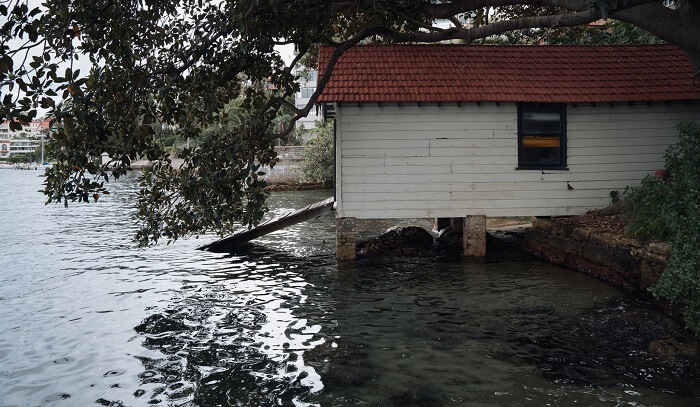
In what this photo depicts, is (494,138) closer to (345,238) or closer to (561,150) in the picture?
(561,150)

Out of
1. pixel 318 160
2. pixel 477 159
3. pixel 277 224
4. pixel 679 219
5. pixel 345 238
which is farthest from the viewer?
pixel 318 160

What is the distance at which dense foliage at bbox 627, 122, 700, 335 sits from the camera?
8.95 meters

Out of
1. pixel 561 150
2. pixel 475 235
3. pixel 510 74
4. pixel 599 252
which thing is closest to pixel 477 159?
pixel 475 235

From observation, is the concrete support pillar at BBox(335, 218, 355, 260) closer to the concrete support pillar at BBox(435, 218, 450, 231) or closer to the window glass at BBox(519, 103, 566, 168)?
the window glass at BBox(519, 103, 566, 168)

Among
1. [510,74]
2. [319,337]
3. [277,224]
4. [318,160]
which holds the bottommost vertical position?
[319,337]

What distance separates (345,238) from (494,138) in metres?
4.30

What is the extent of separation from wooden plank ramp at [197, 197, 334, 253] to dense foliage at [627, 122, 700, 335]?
7.96m

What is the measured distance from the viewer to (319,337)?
33.3 ft

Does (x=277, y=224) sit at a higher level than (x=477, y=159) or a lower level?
lower

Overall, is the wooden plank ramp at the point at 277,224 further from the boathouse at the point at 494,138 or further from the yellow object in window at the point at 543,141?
the yellow object in window at the point at 543,141

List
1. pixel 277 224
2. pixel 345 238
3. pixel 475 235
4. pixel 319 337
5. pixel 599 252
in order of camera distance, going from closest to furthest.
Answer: pixel 319 337, pixel 599 252, pixel 345 238, pixel 475 235, pixel 277 224

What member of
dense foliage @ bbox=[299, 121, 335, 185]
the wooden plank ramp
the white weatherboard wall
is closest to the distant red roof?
the white weatherboard wall

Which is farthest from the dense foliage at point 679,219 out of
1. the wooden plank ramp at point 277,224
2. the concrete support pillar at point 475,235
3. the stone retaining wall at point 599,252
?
the wooden plank ramp at point 277,224

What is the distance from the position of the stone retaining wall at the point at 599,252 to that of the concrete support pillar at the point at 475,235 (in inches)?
55.9
